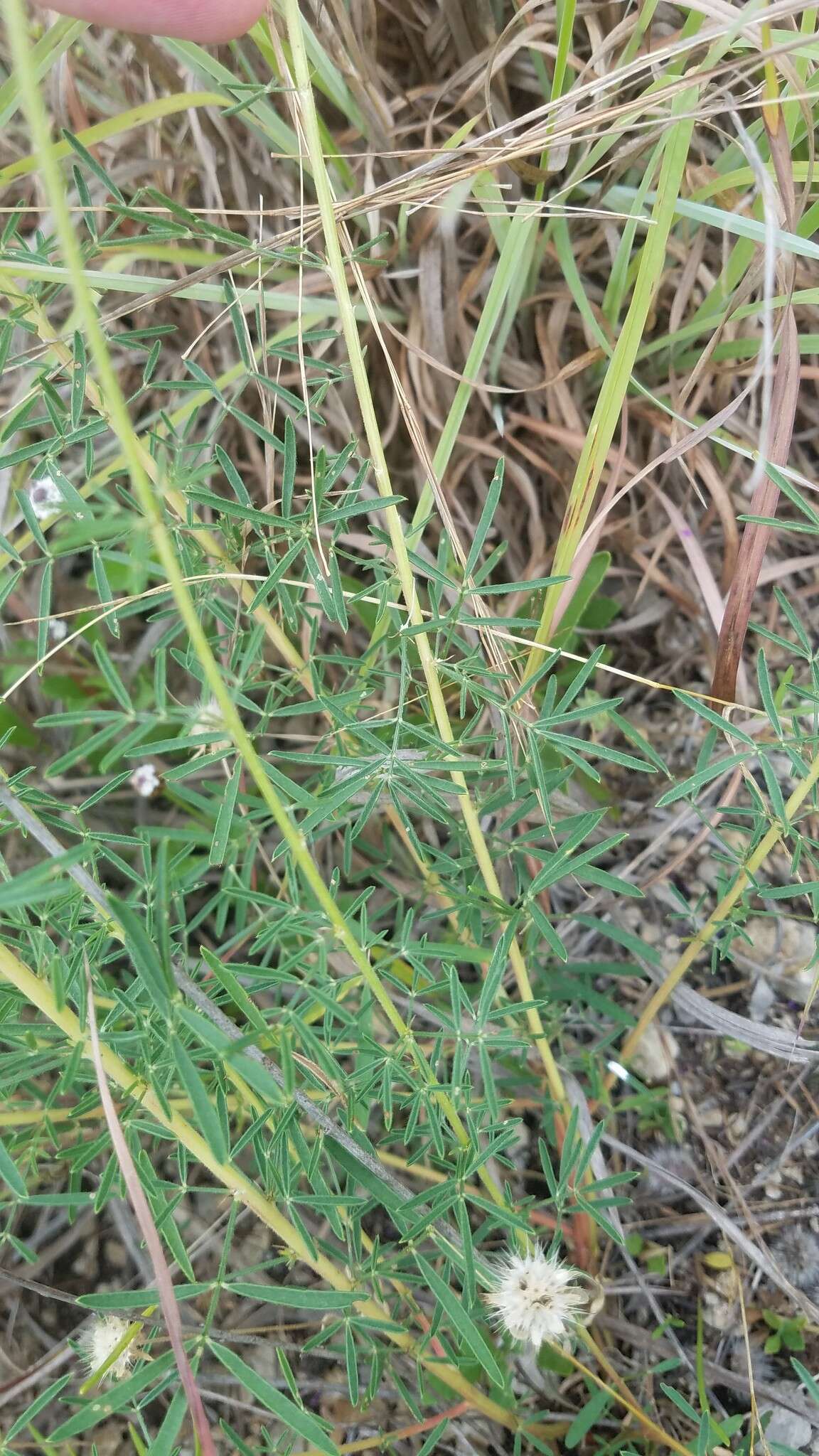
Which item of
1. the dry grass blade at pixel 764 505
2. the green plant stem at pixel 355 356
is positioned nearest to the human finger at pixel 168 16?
the green plant stem at pixel 355 356

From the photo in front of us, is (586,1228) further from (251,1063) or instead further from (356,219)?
(356,219)

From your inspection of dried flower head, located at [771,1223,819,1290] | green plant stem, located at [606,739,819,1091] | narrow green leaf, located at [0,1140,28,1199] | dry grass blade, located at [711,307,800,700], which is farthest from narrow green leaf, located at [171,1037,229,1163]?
dried flower head, located at [771,1223,819,1290]

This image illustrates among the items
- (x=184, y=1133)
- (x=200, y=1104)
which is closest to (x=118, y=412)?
(x=200, y=1104)

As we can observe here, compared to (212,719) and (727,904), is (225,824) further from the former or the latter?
(727,904)

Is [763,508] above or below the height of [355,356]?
below

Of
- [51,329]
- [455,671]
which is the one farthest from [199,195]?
[455,671]

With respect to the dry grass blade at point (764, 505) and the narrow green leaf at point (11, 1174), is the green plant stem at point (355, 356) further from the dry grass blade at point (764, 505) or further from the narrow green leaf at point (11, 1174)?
the narrow green leaf at point (11, 1174)
